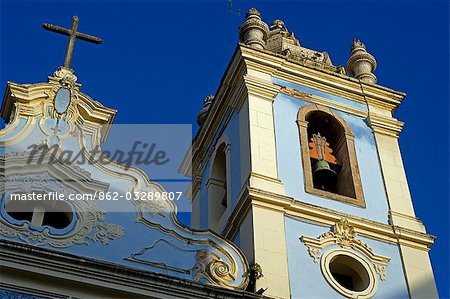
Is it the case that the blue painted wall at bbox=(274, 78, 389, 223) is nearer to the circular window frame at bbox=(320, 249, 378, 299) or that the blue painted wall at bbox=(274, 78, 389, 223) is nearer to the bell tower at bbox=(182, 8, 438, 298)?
the bell tower at bbox=(182, 8, 438, 298)

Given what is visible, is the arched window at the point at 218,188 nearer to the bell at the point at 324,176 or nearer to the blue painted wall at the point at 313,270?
the bell at the point at 324,176

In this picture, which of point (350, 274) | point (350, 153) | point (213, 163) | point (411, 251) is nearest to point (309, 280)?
point (350, 274)

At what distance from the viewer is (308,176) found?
43.1ft

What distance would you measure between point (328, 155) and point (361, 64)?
109 inches

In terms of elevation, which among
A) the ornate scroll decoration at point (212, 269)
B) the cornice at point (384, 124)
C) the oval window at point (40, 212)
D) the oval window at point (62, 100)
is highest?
the cornice at point (384, 124)

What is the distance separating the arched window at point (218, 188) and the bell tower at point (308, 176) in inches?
0.9

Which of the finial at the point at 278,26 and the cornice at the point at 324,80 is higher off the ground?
the finial at the point at 278,26

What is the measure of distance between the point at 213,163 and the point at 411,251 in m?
4.14

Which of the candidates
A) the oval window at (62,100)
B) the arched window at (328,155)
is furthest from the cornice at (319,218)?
the oval window at (62,100)

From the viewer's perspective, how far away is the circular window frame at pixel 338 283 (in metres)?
11.6

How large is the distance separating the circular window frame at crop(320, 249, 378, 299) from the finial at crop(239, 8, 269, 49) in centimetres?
470

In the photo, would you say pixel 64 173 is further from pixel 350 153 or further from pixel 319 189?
pixel 350 153

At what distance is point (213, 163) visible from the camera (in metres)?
15.1

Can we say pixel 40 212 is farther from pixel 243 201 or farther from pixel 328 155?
pixel 328 155
